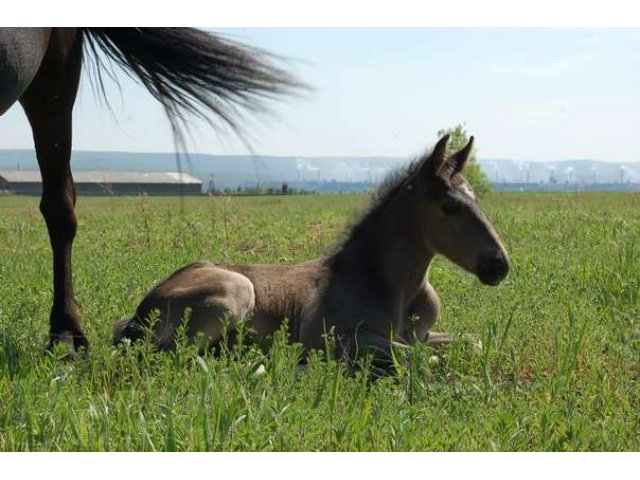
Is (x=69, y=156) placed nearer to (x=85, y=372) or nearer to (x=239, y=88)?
(x=239, y=88)

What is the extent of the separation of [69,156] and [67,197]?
0.92 feet

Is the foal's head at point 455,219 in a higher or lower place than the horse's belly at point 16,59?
lower

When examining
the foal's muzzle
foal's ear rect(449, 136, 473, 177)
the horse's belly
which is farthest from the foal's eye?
the horse's belly

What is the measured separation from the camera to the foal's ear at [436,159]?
5.32 m

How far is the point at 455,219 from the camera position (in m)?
5.34

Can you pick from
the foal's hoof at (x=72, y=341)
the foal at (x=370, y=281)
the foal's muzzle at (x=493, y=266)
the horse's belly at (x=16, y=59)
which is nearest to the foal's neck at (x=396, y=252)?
the foal at (x=370, y=281)

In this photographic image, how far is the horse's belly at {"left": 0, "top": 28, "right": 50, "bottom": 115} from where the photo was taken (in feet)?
14.3

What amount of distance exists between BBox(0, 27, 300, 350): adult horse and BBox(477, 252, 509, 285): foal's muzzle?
1.59 metres

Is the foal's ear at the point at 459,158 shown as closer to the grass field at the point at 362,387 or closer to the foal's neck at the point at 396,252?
Result: the foal's neck at the point at 396,252

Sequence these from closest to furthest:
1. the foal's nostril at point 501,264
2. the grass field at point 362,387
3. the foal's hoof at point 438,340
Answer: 1. the grass field at point 362,387
2. the foal's nostril at point 501,264
3. the foal's hoof at point 438,340

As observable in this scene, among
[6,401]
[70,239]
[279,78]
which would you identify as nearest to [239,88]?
[279,78]

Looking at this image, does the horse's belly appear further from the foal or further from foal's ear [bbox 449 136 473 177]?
foal's ear [bbox 449 136 473 177]

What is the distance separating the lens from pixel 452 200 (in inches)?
210

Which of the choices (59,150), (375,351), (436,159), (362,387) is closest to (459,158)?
(436,159)
